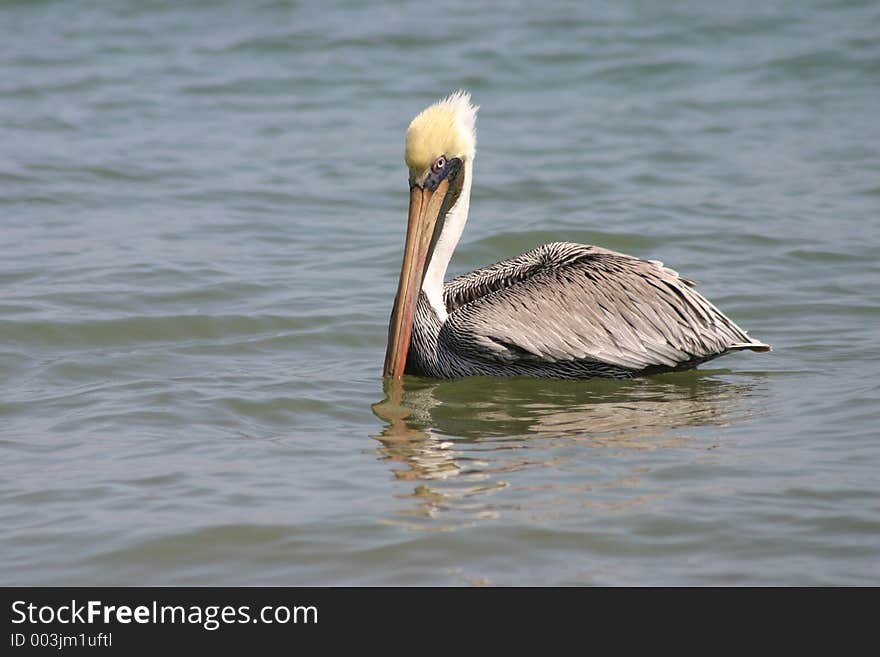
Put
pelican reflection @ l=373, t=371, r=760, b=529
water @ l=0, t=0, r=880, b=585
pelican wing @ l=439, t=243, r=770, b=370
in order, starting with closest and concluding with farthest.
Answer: water @ l=0, t=0, r=880, b=585
pelican reflection @ l=373, t=371, r=760, b=529
pelican wing @ l=439, t=243, r=770, b=370

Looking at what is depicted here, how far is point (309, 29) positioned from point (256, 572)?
12.0 metres

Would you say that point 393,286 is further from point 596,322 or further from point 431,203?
point 596,322

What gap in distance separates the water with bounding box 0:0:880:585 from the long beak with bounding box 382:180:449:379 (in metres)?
0.16

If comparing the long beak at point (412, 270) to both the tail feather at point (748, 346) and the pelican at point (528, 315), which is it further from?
the tail feather at point (748, 346)

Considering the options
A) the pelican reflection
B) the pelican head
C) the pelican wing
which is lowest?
the pelican reflection

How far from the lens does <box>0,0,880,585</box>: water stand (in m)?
4.45

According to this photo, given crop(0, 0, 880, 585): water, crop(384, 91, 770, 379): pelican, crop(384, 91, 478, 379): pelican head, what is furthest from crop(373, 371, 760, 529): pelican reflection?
crop(384, 91, 478, 379): pelican head

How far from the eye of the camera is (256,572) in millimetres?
4207

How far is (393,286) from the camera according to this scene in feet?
27.0

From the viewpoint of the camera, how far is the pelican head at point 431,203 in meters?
6.38

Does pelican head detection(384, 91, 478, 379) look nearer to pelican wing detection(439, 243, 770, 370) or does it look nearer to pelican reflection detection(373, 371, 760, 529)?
pelican wing detection(439, 243, 770, 370)

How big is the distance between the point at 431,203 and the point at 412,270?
1.15 feet

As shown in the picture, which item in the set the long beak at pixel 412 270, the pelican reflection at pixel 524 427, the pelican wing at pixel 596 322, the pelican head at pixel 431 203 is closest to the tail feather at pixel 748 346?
the pelican wing at pixel 596 322
